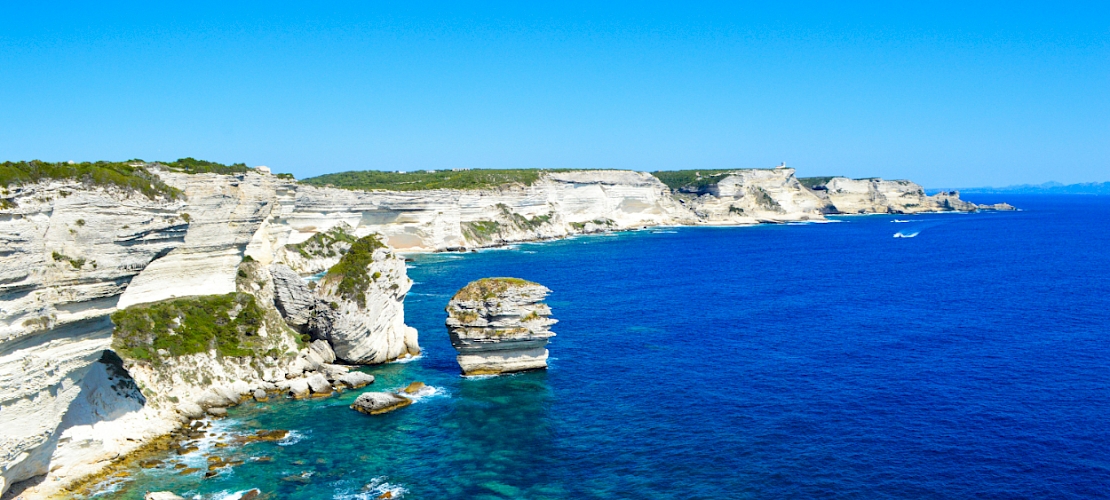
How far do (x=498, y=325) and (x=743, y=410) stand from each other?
14.3 m

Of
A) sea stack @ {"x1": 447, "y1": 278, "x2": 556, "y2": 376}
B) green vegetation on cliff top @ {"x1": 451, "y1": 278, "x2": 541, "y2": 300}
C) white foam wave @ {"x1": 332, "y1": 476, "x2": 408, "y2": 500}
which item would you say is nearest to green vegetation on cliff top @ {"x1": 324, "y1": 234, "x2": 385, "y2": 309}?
sea stack @ {"x1": 447, "y1": 278, "x2": 556, "y2": 376}

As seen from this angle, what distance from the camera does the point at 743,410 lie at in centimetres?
3656

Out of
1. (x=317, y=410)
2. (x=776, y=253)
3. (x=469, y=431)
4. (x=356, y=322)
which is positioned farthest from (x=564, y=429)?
(x=776, y=253)

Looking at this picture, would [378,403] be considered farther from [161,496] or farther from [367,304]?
[161,496]

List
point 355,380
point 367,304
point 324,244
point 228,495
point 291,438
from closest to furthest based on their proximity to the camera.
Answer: point 228,495 < point 291,438 < point 355,380 < point 367,304 < point 324,244

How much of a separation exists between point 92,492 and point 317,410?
11.2 m

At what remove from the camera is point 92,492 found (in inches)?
1092

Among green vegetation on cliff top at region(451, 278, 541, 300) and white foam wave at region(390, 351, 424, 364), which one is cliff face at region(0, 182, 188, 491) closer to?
green vegetation on cliff top at region(451, 278, 541, 300)

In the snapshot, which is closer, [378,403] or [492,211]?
[378,403]

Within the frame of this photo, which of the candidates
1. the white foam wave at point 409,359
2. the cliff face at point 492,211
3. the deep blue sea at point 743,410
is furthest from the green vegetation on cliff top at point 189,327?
the cliff face at point 492,211

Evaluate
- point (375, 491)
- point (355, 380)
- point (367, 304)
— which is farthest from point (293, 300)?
point (375, 491)

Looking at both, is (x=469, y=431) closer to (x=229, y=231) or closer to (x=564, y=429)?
(x=564, y=429)

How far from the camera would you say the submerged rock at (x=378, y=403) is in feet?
122

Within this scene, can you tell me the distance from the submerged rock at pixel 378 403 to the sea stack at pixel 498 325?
225 inches
